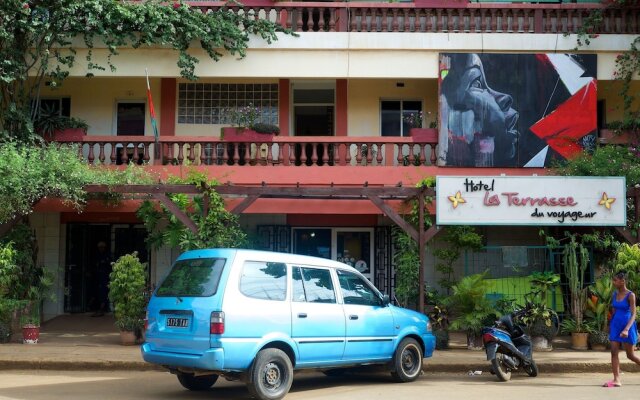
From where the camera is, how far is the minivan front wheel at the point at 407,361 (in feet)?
32.8

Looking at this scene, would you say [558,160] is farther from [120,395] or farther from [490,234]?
[120,395]

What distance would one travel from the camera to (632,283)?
12438 mm

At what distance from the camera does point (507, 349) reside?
10.2 m

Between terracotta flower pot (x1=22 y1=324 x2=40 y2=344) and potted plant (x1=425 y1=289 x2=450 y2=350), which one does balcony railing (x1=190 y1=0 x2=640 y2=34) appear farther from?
terracotta flower pot (x1=22 y1=324 x2=40 y2=344)

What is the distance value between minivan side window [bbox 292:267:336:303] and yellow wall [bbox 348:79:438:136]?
838cm

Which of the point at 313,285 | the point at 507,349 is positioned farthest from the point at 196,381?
the point at 507,349

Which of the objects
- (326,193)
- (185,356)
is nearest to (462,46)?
(326,193)

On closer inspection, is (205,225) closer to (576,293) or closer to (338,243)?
(338,243)

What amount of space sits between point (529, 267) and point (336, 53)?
6370 millimetres

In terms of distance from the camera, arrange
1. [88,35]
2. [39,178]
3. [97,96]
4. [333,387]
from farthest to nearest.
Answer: [97,96], [88,35], [39,178], [333,387]

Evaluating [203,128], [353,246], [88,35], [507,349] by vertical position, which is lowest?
[507,349]

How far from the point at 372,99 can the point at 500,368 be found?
29.0ft

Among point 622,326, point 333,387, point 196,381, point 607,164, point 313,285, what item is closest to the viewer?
point 313,285

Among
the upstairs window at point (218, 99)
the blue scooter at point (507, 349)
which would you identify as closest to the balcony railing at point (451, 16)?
the upstairs window at point (218, 99)
